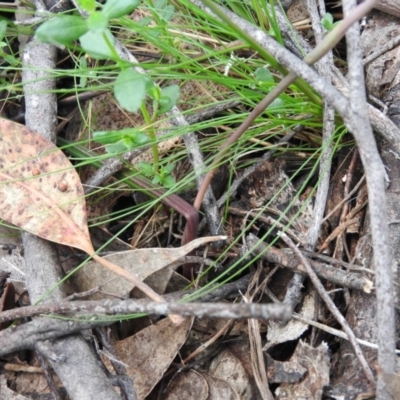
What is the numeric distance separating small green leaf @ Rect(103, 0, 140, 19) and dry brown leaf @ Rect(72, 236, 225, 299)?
0.57 meters

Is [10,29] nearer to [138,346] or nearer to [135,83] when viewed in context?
[135,83]

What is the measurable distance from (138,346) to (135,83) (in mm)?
660

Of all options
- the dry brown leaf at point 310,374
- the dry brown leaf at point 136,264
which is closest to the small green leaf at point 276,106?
the dry brown leaf at point 136,264

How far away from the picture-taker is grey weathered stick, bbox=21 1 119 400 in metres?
1.27

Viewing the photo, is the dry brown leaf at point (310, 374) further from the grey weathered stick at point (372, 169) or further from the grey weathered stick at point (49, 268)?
the grey weathered stick at point (49, 268)

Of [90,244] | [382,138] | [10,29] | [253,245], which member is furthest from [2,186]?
[382,138]

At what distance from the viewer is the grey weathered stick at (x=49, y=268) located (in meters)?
1.27

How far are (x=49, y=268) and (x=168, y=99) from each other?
532 mm

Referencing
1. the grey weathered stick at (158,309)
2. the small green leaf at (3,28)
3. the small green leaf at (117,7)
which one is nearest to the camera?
the grey weathered stick at (158,309)

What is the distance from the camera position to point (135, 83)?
3.99 ft

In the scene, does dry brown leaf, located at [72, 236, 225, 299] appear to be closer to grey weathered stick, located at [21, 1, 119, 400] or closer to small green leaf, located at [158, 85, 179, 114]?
grey weathered stick, located at [21, 1, 119, 400]

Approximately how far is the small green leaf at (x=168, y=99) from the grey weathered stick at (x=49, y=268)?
322mm

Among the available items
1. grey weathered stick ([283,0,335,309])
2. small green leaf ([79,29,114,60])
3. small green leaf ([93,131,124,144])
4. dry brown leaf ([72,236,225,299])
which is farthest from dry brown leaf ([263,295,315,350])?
small green leaf ([79,29,114,60])

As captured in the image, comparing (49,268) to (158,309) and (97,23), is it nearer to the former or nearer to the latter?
(158,309)
